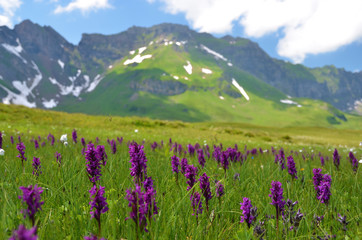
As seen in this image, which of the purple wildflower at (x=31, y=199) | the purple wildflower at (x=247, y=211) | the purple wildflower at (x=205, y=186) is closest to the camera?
the purple wildflower at (x=31, y=199)

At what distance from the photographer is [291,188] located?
3912mm

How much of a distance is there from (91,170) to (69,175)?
133cm

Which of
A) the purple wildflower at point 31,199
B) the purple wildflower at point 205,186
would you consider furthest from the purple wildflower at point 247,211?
the purple wildflower at point 31,199

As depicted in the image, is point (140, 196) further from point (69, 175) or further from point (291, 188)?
point (291, 188)

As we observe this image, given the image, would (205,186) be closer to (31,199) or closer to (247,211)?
(247,211)

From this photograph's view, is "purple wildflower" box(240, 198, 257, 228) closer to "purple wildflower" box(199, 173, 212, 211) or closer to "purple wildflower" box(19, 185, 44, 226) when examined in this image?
"purple wildflower" box(199, 173, 212, 211)

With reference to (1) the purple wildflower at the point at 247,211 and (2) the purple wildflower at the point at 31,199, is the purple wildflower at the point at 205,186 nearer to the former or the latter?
(1) the purple wildflower at the point at 247,211

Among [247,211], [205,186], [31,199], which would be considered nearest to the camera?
[31,199]

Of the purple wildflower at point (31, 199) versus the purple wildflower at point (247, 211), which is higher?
the purple wildflower at point (31, 199)

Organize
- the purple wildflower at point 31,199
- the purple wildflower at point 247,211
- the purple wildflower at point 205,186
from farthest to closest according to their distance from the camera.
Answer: the purple wildflower at point 205,186 < the purple wildflower at point 247,211 < the purple wildflower at point 31,199

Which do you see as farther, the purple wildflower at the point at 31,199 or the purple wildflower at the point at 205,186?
the purple wildflower at the point at 205,186

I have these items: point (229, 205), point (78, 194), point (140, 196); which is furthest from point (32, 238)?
point (229, 205)

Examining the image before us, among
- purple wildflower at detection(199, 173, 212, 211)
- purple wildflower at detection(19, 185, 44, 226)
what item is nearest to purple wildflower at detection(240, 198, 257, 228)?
purple wildflower at detection(199, 173, 212, 211)

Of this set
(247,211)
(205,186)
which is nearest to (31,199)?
(205,186)
